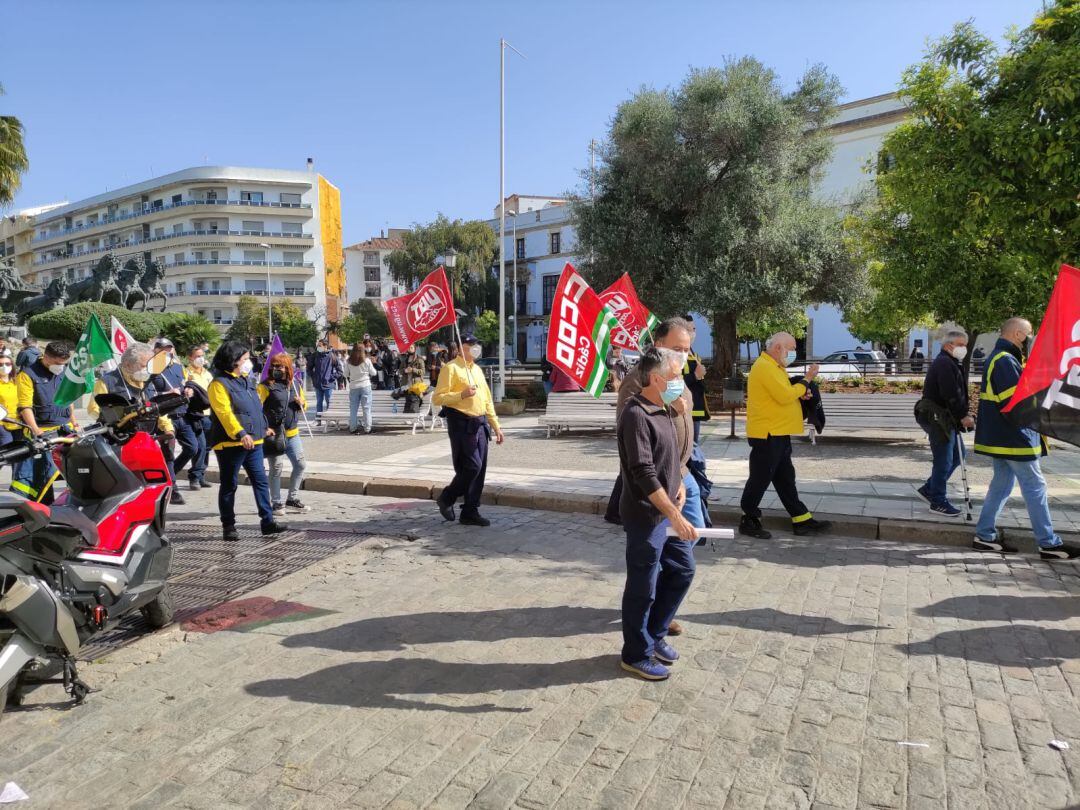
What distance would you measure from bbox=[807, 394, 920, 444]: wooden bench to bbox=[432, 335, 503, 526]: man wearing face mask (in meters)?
6.48

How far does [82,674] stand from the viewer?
12.5 ft

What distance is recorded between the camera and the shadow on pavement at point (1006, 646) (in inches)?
151

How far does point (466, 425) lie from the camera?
22.2 ft

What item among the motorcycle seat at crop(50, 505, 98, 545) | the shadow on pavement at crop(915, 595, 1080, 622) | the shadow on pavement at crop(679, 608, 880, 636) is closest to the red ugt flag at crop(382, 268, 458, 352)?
the shadow on pavement at crop(679, 608, 880, 636)

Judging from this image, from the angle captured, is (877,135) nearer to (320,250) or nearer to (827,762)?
(827,762)

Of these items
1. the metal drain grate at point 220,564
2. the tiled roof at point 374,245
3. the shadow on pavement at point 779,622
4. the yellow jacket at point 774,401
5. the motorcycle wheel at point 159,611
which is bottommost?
the metal drain grate at point 220,564

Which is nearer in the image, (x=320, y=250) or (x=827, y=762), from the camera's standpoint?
(x=827, y=762)

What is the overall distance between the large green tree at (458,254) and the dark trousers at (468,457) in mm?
43136

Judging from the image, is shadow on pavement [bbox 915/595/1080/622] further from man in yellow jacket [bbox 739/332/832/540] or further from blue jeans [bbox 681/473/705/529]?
man in yellow jacket [bbox 739/332/832/540]

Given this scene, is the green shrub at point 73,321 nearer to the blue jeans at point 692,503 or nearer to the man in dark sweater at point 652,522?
the blue jeans at point 692,503

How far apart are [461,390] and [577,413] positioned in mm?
6482

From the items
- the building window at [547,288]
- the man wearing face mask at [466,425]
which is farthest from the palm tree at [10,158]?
the building window at [547,288]

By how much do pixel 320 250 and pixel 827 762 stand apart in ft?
245

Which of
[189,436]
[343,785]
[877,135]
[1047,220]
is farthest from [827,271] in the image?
[877,135]
